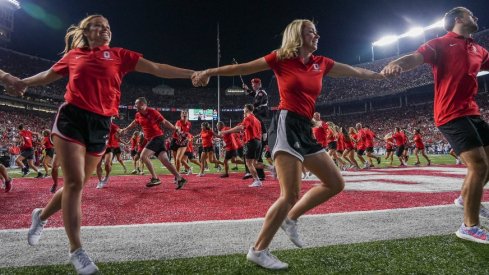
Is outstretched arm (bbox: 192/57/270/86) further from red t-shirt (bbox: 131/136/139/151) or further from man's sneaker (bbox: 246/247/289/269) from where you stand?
red t-shirt (bbox: 131/136/139/151)

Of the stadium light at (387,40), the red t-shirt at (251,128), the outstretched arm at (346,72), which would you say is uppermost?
the stadium light at (387,40)

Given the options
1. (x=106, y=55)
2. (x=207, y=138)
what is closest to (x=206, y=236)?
(x=106, y=55)

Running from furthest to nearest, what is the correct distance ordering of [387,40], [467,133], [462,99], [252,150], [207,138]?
[387,40] → [207,138] → [252,150] → [462,99] → [467,133]

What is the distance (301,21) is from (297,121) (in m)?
0.93

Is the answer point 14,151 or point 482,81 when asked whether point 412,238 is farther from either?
point 482,81

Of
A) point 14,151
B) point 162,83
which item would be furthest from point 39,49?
point 14,151

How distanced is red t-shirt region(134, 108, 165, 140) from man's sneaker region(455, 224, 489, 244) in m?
7.07

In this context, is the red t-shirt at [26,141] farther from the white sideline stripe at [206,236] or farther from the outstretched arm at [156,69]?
the outstretched arm at [156,69]

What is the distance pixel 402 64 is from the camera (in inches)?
135

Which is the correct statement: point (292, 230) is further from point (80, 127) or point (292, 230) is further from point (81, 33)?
point (81, 33)

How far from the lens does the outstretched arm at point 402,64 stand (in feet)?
11.0

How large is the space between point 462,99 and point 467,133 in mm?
371

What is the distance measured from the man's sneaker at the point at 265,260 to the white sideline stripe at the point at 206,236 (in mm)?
467

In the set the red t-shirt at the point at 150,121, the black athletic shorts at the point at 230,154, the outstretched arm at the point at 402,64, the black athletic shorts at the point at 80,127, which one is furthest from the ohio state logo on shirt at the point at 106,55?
the black athletic shorts at the point at 230,154
